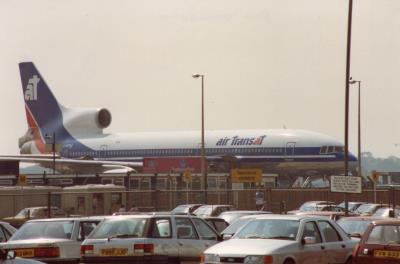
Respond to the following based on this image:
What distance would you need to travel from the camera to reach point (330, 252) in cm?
1942

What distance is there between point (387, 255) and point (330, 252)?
1.85 m

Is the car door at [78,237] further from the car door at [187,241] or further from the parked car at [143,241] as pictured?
the car door at [187,241]

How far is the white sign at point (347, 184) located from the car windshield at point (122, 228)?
14142 mm

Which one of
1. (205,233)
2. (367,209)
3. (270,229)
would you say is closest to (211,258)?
(270,229)

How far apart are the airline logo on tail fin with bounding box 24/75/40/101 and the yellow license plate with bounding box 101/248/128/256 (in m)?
77.9

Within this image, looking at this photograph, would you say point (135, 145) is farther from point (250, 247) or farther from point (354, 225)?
point (250, 247)

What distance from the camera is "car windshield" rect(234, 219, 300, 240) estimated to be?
1894 centimetres

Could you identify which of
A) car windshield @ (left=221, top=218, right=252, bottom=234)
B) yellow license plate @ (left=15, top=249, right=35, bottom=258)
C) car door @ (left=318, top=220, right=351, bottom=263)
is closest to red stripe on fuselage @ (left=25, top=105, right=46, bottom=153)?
car windshield @ (left=221, top=218, right=252, bottom=234)

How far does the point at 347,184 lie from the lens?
33188 mm

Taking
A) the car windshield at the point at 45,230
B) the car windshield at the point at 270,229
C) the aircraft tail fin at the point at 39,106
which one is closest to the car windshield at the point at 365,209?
the car windshield at the point at 45,230

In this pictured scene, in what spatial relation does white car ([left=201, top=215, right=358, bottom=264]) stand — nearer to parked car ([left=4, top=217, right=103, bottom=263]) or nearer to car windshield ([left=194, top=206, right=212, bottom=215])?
parked car ([left=4, top=217, right=103, bottom=263])

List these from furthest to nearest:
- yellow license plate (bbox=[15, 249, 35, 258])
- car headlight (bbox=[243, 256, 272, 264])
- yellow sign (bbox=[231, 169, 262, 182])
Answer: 1. yellow sign (bbox=[231, 169, 262, 182])
2. yellow license plate (bbox=[15, 249, 35, 258])
3. car headlight (bbox=[243, 256, 272, 264])

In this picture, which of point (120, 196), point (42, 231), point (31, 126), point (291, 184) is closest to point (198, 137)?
point (291, 184)

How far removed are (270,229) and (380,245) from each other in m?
2.14
